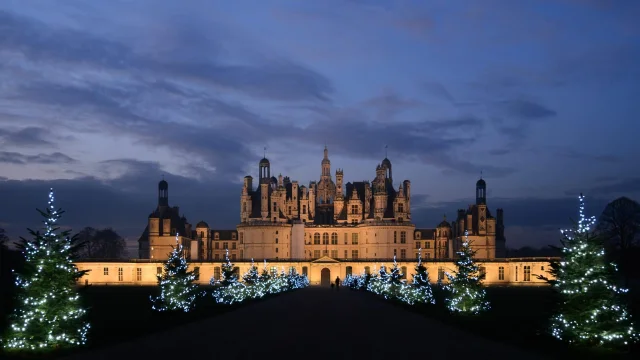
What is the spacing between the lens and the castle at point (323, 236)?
4503 inches

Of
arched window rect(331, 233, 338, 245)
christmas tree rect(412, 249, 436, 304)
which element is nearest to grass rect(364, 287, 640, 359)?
christmas tree rect(412, 249, 436, 304)

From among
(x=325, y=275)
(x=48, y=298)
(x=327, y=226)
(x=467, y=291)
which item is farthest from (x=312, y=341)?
(x=327, y=226)

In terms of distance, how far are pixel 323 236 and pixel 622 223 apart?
57.5 m

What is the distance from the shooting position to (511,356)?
20.7 m

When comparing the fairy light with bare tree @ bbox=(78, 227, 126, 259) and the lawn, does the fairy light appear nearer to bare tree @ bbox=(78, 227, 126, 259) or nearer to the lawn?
the lawn

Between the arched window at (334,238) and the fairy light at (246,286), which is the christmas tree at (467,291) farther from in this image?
the arched window at (334,238)

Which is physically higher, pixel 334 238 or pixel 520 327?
pixel 334 238

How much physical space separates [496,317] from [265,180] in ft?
286

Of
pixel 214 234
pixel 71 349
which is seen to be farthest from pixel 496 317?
pixel 214 234

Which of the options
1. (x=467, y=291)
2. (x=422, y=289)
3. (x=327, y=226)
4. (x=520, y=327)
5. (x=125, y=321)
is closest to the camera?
(x=520, y=327)

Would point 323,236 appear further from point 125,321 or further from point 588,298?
point 588,298

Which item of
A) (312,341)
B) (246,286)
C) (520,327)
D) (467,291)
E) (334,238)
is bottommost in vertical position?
(246,286)

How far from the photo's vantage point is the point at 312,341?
24.1 meters

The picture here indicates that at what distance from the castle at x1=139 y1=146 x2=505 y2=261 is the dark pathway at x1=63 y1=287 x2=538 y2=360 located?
274ft
